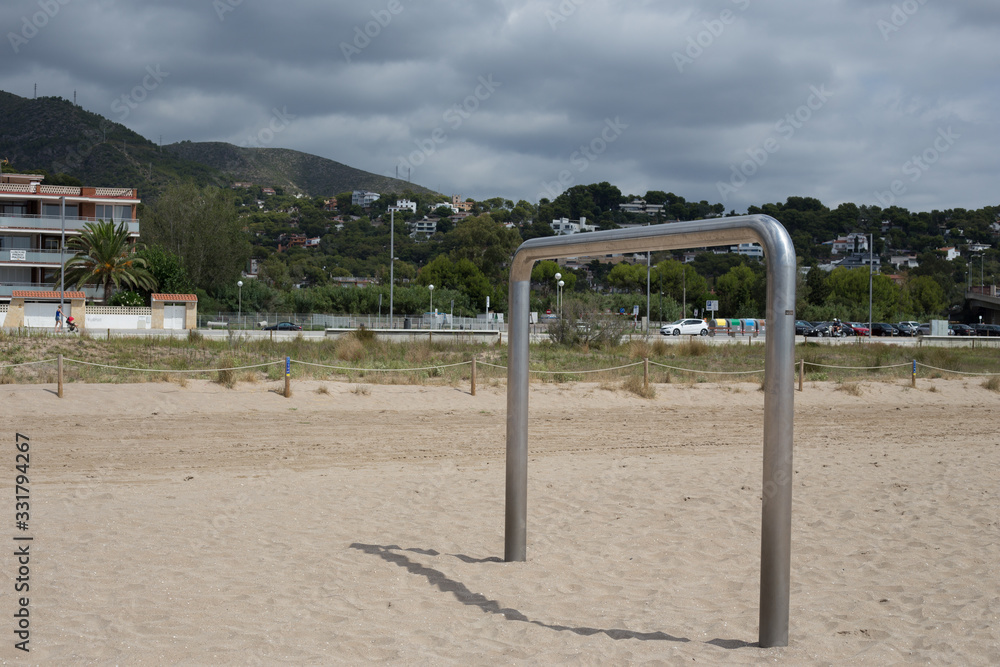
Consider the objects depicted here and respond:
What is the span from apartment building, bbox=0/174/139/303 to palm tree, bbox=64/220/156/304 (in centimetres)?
301

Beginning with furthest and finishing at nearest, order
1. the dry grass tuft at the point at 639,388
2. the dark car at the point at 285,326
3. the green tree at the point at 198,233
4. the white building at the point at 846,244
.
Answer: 1. the white building at the point at 846,244
2. the green tree at the point at 198,233
3. the dark car at the point at 285,326
4. the dry grass tuft at the point at 639,388

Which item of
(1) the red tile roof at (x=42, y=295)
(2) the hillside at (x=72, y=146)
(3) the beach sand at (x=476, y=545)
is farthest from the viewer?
(2) the hillside at (x=72, y=146)

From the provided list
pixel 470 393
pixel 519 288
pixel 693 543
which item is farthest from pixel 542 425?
pixel 519 288

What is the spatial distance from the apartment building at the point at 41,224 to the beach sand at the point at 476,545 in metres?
51.2

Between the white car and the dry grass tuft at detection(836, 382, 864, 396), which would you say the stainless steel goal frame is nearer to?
the dry grass tuft at detection(836, 382, 864, 396)

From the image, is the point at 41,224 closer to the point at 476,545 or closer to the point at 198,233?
the point at 198,233

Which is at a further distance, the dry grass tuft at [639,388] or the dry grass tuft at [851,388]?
the dry grass tuft at [851,388]

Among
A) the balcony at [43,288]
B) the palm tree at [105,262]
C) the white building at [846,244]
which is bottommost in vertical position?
the balcony at [43,288]

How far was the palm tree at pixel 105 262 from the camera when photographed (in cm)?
5456

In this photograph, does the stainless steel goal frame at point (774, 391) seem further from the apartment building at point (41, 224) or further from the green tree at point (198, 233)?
the green tree at point (198, 233)

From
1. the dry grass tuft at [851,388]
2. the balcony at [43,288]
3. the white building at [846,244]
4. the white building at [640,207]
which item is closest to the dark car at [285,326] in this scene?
the balcony at [43,288]

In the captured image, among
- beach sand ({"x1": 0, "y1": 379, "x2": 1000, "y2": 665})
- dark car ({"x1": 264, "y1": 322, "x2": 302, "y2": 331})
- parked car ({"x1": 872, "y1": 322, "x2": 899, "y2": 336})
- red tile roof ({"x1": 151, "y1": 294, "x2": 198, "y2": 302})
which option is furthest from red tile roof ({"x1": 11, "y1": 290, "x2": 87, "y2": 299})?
parked car ({"x1": 872, "y1": 322, "x2": 899, "y2": 336})

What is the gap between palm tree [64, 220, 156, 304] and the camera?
5456 centimetres

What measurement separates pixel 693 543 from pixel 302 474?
18.6 feet
